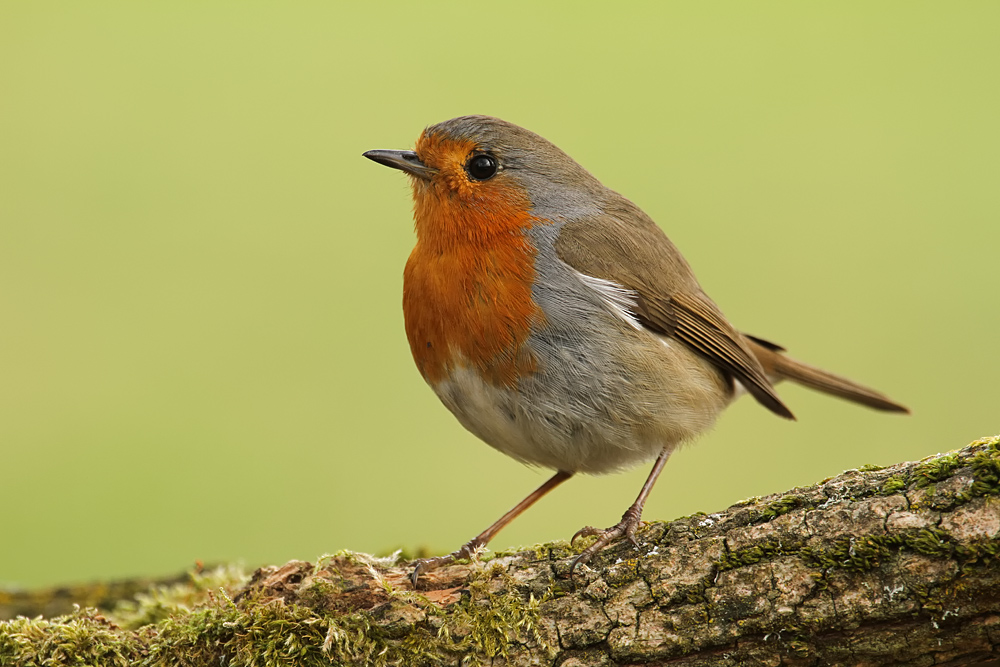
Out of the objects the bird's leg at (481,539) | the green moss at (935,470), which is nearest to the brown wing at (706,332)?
the bird's leg at (481,539)

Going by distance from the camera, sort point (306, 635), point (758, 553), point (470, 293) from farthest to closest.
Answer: point (470, 293), point (306, 635), point (758, 553)

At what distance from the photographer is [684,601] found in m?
3.18

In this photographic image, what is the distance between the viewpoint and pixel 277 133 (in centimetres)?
997

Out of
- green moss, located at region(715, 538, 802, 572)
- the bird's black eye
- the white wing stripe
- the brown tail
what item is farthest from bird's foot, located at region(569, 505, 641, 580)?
the brown tail

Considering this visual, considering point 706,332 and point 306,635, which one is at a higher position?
point 706,332

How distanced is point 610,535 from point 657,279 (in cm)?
135

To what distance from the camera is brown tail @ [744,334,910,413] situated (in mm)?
5410

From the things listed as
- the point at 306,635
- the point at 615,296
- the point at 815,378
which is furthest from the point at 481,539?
the point at 815,378

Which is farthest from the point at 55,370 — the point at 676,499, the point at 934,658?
the point at 934,658

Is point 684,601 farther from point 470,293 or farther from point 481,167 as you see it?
point 481,167

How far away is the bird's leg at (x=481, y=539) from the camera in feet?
12.4

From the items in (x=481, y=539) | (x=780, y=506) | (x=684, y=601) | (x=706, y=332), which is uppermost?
(x=706, y=332)

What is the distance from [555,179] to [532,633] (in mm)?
2133

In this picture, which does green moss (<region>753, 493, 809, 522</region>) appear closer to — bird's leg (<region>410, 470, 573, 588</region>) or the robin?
the robin
